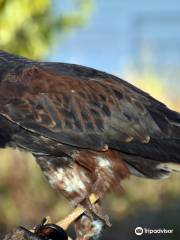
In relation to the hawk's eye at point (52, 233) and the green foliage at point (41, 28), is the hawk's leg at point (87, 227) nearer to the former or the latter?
the hawk's eye at point (52, 233)

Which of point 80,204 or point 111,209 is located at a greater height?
point 80,204

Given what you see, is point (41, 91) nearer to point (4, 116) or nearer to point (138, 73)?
point (4, 116)

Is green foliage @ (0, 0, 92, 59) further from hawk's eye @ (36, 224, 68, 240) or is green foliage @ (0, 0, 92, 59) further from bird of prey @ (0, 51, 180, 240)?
hawk's eye @ (36, 224, 68, 240)

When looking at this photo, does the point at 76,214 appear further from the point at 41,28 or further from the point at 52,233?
the point at 41,28

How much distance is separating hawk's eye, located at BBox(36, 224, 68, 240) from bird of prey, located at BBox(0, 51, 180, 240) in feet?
2.47

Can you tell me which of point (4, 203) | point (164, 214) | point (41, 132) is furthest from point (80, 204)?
point (4, 203)

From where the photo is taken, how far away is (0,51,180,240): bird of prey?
6.15 metres

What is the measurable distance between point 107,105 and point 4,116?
2.63 ft

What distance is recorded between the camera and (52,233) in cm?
534


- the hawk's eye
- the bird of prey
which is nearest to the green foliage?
the bird of prey

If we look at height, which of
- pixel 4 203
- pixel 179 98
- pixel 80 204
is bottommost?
pixel 4 203

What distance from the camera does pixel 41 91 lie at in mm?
6281

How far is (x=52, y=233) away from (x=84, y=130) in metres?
1.17

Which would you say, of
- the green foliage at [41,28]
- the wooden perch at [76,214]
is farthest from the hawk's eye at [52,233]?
the green foliage at [41,28]
